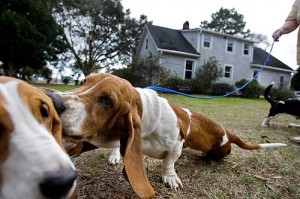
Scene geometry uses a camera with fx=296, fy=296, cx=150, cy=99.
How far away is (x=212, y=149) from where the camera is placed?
11.7 ft

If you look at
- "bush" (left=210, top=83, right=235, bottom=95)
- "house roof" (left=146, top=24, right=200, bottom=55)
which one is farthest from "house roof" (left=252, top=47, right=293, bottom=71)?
"house roof" (left=146, top=24, right=200, bottom=55)

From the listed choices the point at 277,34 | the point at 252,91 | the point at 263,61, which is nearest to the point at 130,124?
the point at 277,34

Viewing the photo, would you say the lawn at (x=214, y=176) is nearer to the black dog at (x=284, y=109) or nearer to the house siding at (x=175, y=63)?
the black dog at (x=284, y=109)

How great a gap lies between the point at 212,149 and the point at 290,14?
2.77 meters

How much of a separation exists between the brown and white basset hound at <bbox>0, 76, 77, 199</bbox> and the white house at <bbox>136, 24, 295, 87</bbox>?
22554 mm

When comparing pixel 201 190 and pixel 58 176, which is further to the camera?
pixel 201 190

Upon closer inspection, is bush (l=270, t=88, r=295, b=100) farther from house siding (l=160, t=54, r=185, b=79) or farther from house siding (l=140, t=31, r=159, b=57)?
house siding (l=140, t=31, r=159, b=57)

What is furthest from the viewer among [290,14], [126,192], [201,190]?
[290,14]

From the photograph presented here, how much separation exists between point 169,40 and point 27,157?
26828mm

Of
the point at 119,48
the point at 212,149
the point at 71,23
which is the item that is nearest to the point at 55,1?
the point at 71,23

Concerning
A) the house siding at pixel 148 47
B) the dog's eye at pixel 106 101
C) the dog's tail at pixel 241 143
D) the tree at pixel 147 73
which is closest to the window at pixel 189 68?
the house siding at pixel 148 47

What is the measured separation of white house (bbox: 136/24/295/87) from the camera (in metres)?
26.3

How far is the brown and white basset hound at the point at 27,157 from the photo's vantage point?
1165 mm

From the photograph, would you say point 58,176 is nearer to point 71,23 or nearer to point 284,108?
point 284,108
